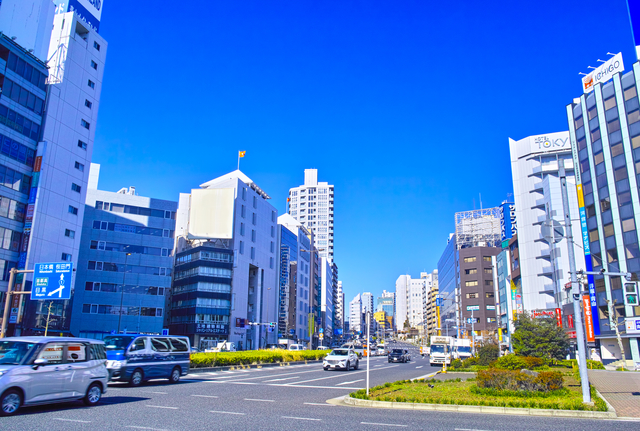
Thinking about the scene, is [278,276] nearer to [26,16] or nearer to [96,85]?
[96,85]

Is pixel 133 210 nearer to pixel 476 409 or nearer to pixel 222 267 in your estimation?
pixel 222 267

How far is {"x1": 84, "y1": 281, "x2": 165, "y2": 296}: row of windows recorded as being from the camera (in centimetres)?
6731

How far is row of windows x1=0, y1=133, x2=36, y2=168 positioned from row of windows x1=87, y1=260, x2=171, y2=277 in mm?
21298

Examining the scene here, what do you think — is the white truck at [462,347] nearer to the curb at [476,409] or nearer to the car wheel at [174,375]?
the car wheel at [174,375]

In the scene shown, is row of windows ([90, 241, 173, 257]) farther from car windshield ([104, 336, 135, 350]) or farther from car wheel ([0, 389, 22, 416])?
car wheel ([0, 389, 22, 416])

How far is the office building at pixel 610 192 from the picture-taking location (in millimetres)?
52312

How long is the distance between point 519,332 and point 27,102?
187ft

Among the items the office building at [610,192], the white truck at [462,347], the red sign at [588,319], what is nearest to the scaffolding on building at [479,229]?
the office building at [610,192]

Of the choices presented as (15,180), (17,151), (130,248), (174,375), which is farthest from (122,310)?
(174,375)

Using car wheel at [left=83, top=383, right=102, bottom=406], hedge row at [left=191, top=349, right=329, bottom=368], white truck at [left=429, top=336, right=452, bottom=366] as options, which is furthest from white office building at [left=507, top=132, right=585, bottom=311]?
car wheel at [left=83, top=383, right=102, bottom=406]

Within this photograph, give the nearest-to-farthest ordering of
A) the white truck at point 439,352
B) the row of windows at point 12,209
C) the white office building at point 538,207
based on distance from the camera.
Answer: the white truck at point 439,352 < the row of windows at point 12,209 < the white office building at point 538,207

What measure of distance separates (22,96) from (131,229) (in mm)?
26924

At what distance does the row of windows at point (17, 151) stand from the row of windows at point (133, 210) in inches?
818

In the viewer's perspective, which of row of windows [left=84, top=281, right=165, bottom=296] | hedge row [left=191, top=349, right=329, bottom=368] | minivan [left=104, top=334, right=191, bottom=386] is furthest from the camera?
row of windows [left=84, top=281, right=165, bottom=296]
